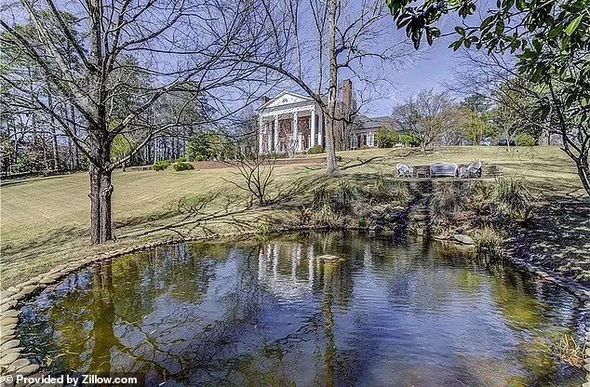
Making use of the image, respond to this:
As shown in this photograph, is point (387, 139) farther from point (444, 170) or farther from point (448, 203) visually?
point (448, 203)

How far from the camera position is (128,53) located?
7.70 metres

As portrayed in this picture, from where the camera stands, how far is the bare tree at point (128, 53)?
22.2 feet

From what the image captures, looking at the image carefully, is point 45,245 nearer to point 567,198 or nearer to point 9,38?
point 9,38

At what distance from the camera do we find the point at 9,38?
6.34 meters

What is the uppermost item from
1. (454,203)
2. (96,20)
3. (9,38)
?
(96,20)

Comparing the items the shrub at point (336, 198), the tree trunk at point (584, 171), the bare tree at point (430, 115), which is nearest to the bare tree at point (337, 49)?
the shrub at point (336, 198)

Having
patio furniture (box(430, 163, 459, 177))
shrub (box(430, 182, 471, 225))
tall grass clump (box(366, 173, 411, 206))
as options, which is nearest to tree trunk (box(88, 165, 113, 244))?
tall grass clump (box(366, 173, 411, 206))

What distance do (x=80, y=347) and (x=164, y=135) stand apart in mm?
4862

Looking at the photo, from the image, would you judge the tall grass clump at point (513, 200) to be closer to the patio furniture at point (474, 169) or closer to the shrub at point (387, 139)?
the patio furniture at point (474, 169)

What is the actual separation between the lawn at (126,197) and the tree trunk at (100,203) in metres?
0.36

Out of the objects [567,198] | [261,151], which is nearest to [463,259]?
[567,198]

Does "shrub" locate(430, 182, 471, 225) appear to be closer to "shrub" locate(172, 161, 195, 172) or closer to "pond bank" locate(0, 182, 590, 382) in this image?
"pond bank" locate(0, 182, 590, 382)

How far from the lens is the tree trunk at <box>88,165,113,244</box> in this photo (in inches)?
301

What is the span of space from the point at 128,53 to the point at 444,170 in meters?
12.2
